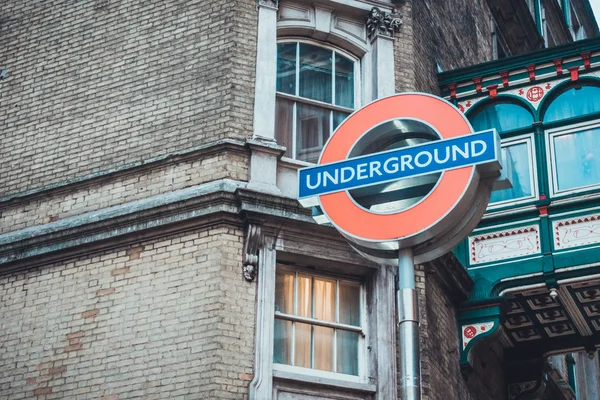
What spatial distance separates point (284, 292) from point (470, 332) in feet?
10.2

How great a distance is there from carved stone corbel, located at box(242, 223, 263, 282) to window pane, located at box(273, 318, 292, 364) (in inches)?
28.2

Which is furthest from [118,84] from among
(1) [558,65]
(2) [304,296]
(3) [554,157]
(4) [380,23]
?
(1) [558,65]

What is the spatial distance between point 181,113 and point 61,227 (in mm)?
2110

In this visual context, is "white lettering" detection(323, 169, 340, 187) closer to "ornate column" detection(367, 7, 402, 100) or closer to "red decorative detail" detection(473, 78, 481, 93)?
"ornate column" detection(367, 7, 402, 100)

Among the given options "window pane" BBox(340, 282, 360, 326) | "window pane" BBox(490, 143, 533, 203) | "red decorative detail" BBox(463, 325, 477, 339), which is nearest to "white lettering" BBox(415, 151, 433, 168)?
"window pane" BBox(340, 282, 360, 326)

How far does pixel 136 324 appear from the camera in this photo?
13.0 meters


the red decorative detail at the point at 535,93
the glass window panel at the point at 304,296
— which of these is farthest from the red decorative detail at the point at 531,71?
the glass window panel at the point at 304,296

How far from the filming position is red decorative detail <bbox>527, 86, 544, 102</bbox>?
16.0 metres

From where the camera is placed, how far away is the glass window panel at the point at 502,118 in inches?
633

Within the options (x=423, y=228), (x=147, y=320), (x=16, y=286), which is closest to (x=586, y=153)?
(x=423, y=228)

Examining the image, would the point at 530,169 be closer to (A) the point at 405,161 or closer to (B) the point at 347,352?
(B) the point at 347,352

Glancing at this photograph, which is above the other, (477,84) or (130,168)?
(477,84)

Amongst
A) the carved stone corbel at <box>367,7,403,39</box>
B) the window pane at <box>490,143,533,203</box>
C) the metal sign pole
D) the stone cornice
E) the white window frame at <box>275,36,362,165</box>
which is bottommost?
the metal sign pole

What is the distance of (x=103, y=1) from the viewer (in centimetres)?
1571
